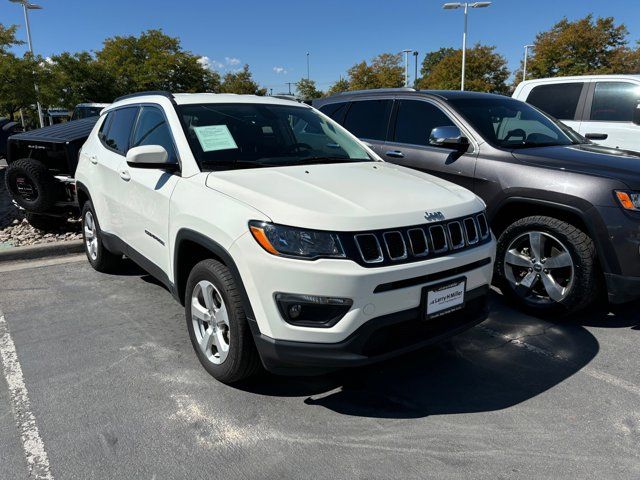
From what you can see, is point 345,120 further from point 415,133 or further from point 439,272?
point 439,272

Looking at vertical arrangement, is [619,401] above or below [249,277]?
below

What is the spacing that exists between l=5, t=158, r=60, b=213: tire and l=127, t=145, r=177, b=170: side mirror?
12.2ft

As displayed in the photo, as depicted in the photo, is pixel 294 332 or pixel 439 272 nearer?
pixel 294 332

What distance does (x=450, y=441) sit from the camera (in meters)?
2.56

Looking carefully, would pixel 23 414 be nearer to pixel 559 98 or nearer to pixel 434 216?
pixel 434 216

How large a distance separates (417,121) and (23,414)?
421 centimetres

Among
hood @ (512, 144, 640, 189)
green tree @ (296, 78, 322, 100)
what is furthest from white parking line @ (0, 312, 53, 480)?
green tree @ (296, 78, 322, 100)

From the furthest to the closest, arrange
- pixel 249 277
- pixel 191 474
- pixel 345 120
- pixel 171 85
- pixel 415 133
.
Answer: pixel 171 85 → pixel 345 120 → pixel 415 133 → pixel 249 277 → pixel 191 474

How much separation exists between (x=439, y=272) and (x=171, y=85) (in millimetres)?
32718

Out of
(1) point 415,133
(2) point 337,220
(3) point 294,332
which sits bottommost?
(3) point 294,332

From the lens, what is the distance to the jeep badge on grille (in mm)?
2715

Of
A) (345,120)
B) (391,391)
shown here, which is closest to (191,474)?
(391,391)

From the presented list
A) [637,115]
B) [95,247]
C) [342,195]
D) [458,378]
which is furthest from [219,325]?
[637,115]

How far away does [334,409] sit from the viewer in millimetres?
2859
